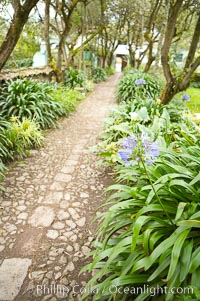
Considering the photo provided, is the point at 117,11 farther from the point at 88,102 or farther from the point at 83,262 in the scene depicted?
the point at 83,262

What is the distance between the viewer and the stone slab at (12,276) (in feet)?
5.82

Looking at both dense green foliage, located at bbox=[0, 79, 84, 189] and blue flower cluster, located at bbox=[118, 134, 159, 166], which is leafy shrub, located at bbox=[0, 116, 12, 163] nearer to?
dense green foliage, located at bbox=[0, 79, 84, 189]

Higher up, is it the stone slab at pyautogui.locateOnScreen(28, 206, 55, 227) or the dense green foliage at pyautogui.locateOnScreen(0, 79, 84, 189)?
the dense green foliage at pyautogui.locateOnScreen(0, 79, 84, 189)

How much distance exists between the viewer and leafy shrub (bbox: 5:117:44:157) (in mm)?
3912

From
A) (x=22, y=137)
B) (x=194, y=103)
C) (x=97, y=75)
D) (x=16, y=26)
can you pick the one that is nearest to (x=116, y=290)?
(x=22, y=137)

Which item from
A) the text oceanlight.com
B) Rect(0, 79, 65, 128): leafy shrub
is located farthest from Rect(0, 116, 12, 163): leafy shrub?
the text oceanlight.com

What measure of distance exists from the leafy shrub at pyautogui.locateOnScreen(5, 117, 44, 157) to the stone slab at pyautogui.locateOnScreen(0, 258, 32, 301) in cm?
213

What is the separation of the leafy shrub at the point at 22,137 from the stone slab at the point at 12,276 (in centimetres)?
213

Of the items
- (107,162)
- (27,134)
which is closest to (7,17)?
(27,134)

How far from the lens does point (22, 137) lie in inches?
161

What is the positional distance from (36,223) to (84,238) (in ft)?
1.77

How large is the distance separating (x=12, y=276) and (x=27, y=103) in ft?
12.7

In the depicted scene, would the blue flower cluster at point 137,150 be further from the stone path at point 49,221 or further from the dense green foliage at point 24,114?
the dense green foliage at point 24,114

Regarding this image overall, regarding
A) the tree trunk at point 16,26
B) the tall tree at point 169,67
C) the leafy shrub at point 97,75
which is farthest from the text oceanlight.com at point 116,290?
the leafy shrub at point 97,75
